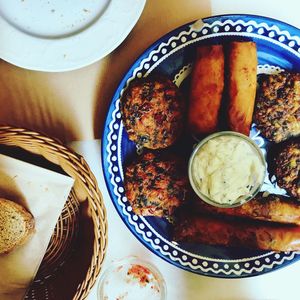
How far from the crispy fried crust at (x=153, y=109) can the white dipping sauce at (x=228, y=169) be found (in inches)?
4.1

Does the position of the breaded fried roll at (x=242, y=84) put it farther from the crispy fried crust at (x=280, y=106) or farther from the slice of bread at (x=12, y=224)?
the slice of bread at (x=12, y=224)

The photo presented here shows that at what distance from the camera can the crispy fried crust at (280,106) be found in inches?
45.4

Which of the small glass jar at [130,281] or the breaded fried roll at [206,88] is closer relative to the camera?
the breaded fried roll at [206,88]

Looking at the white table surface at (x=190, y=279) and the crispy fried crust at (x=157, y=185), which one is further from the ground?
the crispy fried crust at (x=157, y=185)

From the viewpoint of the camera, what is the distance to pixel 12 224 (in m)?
1.13

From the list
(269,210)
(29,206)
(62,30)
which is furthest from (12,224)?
(269,210)

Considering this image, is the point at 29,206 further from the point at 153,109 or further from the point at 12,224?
the point at 153,109

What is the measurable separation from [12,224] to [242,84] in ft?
1.94

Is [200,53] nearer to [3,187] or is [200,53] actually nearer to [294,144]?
[294,144]

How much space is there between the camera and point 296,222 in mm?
1196

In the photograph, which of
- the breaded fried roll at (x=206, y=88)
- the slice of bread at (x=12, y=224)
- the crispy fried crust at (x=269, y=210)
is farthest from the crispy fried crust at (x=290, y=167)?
the slice of bread at (x=12, y=224)

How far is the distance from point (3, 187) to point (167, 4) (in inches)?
22.4

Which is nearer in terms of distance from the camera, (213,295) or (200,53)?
(200,53)

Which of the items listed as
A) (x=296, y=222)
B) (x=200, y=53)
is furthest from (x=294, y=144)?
(x=200, y=53)
